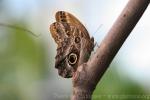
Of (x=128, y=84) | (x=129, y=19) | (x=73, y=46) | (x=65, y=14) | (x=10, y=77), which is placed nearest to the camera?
(x=129, y=19)

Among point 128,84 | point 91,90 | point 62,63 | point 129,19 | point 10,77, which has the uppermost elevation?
point 129,19

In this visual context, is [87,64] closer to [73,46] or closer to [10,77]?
[73,46]

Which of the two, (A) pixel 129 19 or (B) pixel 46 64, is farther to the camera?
(B) pixel 46 64

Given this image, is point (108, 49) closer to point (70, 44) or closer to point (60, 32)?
point (70, 44)

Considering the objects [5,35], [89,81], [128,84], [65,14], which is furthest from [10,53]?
[89,81]

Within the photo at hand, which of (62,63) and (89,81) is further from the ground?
(89,81)

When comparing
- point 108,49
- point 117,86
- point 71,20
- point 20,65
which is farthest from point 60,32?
point 20,65

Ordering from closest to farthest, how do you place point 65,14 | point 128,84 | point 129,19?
point 129,19, point 65,14, point 128,84
